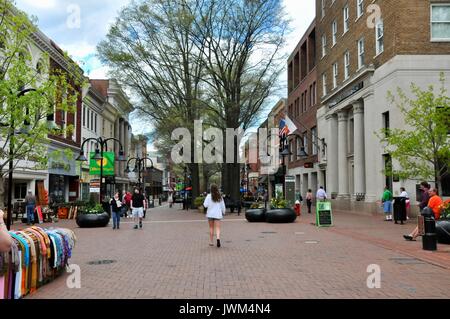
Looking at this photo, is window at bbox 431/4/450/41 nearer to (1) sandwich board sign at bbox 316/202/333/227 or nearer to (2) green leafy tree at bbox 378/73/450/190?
(2) green leafy tree at bbox 378/73/450/190

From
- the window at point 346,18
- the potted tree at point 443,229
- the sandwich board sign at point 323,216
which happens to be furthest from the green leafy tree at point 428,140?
the window at point 346,18

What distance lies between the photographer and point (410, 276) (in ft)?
27.7

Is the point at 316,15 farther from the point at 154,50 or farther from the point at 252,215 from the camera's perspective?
the point at 252,215

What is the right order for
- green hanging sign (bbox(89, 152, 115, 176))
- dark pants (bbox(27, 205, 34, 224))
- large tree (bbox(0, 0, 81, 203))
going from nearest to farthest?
large tree (bbox(0, 0, 81, 203))
dark pants (bbox(27, 205, 34, 224))
green hanging sign (bbox(89, 152, 115, 176))

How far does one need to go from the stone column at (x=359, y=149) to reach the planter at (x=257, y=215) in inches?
384

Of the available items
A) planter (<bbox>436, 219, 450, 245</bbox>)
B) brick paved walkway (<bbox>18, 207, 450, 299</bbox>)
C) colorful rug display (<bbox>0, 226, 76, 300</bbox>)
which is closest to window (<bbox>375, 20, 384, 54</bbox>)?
brick paved walkway (<bbox>18, 207, 450, 299</bbox>)

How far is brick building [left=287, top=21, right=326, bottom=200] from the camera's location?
41969mm

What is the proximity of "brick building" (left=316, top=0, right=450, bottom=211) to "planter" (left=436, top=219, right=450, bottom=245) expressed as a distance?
7.64 m

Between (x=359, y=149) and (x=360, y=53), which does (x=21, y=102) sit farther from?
(x=360, y=53)

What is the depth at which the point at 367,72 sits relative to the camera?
2720 centimetres

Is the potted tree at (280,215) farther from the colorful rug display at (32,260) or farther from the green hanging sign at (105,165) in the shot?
the green hanging sign at (105,165)

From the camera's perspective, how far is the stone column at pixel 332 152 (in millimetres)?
35125

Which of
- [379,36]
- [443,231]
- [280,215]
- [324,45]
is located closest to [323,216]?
[280,215]

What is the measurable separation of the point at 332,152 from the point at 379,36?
35.5 feet
